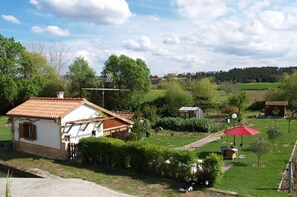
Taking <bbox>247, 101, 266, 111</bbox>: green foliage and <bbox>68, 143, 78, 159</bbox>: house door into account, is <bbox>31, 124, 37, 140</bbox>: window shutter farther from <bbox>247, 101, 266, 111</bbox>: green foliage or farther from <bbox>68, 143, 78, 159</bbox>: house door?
<bbox>247, 101, 266, 111</bbox>: green foliage

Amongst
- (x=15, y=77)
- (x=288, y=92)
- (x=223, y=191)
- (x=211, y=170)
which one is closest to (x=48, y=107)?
(x=211, y=170)

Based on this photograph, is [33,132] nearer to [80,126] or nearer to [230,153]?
[80,126]

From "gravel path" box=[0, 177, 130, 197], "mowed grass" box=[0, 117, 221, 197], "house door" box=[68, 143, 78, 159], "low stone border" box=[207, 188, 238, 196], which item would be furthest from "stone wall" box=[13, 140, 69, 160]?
"low stone border" box=[207, 188, 238, 196]

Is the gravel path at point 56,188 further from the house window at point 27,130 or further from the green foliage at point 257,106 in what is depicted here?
the green foliage at point 257,106

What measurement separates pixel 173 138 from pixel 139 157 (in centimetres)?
1262

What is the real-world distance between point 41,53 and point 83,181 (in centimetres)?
5101

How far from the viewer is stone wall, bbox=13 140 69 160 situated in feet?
62.8

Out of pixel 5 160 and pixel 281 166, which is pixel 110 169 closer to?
pixel 5 160

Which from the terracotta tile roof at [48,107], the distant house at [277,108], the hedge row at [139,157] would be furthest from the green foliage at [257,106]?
the hedge row at [139,157]

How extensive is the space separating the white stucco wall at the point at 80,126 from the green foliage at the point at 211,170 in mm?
8976

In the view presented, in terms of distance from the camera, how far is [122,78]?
161ft

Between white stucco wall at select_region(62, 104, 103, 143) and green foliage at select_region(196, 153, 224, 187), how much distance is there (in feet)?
29.5

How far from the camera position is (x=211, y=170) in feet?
44.2

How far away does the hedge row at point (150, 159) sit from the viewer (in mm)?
13680
